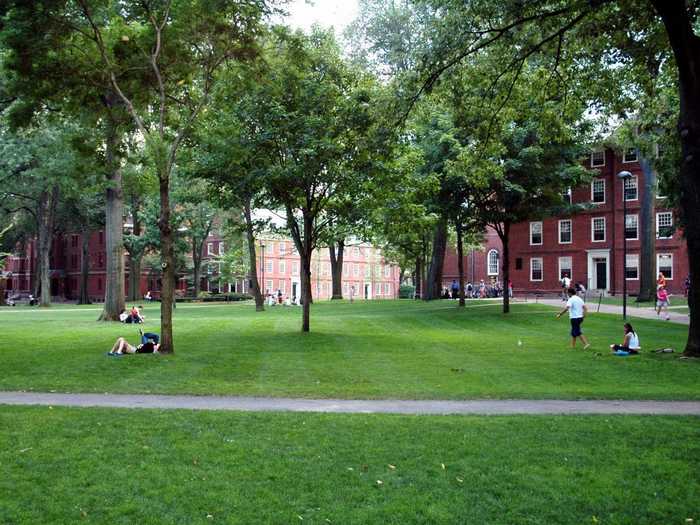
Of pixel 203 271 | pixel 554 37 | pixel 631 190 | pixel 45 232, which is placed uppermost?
pixel 631 190

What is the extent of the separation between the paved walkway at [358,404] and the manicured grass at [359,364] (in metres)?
0.57

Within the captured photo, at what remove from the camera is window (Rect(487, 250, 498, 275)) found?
2665 inches

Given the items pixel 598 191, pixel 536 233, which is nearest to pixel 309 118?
pixel 598 191

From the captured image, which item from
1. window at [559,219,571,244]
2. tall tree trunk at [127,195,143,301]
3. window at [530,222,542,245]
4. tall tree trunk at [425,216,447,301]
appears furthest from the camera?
tall tree trunk at [127,195,143,301]

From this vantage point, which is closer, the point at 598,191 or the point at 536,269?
the point at 598,191

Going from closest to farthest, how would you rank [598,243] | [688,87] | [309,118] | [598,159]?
[688,87] < [309,118] < [598,159] < [598,243]

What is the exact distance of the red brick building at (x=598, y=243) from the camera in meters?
49.8

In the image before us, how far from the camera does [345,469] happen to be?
6676mm

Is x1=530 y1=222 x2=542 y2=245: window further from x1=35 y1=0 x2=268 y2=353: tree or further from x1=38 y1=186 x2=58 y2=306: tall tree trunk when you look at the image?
x1=35 y1=0 x2=268 y2=353: tree

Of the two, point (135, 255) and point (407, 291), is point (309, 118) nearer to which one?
point (135, 255)

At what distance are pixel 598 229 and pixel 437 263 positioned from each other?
17980mm

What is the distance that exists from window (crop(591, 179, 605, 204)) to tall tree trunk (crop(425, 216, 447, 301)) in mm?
16454

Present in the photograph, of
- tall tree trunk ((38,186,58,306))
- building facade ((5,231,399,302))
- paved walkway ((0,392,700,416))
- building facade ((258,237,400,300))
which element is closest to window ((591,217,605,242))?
building facade ((258,237,400,300))

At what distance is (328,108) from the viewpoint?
20.1 meters
